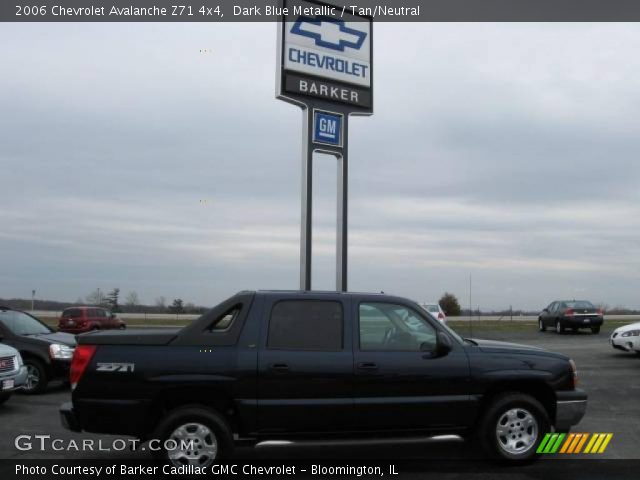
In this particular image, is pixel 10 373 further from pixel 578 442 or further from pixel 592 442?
pixel 592 442

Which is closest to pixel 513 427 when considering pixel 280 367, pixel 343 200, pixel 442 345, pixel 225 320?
pixel 442 345

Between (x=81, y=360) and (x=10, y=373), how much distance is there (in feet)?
14.9

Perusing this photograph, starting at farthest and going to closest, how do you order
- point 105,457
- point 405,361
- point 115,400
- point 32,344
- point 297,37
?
point 297,37
point 32,344
point 105,457
point 405,361
point 115,400

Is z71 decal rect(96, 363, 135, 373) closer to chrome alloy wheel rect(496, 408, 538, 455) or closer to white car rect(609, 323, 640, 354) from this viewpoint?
chrome alloy wheel rect(496, 408, 538, 455)

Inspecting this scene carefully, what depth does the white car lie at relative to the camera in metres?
17.5

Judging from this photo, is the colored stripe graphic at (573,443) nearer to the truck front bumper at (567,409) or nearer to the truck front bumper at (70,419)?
the truck front bumper at (567,409)

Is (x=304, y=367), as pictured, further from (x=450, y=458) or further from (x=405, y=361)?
(x=450, y=458)

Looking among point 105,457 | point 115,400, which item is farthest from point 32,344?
point 115,400

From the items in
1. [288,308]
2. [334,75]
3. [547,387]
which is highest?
[334,75]

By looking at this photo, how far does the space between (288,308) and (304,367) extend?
63 centimetres

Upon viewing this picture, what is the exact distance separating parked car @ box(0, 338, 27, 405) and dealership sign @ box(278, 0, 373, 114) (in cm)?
804

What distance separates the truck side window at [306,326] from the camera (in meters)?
6.96

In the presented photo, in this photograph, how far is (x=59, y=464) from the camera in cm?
733

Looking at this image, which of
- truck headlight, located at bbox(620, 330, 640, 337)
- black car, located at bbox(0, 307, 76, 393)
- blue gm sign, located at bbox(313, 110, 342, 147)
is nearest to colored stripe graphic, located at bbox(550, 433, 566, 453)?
black car, located at bbox(0, 307, 76, 393)
